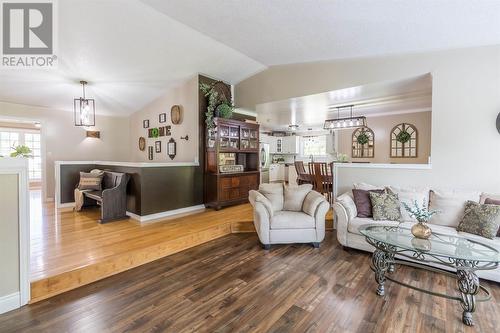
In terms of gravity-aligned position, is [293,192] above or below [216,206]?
above

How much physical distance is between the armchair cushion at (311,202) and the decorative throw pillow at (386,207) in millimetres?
689

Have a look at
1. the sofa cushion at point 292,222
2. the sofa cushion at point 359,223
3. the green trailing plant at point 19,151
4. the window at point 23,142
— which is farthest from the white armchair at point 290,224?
the window at point 23,142

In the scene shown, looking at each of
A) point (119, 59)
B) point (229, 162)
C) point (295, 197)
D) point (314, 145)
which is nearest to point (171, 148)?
point (229, 162)

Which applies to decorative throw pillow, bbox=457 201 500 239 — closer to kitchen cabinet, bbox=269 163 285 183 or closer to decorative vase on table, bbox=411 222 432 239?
decorative vase on table, bbox=411 222 432 239

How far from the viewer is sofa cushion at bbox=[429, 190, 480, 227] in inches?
119

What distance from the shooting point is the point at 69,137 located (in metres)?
6.09

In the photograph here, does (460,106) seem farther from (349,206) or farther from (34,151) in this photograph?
(34,151)

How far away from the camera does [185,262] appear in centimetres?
304

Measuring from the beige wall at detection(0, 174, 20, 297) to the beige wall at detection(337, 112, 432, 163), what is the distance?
802 cm

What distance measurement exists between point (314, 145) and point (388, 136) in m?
2.80

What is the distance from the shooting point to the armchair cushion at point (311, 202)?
3.51m

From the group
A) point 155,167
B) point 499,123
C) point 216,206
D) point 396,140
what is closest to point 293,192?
point 216,206

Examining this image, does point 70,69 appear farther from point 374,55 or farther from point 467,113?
point 467,113

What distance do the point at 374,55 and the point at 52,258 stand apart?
16.9 ft
